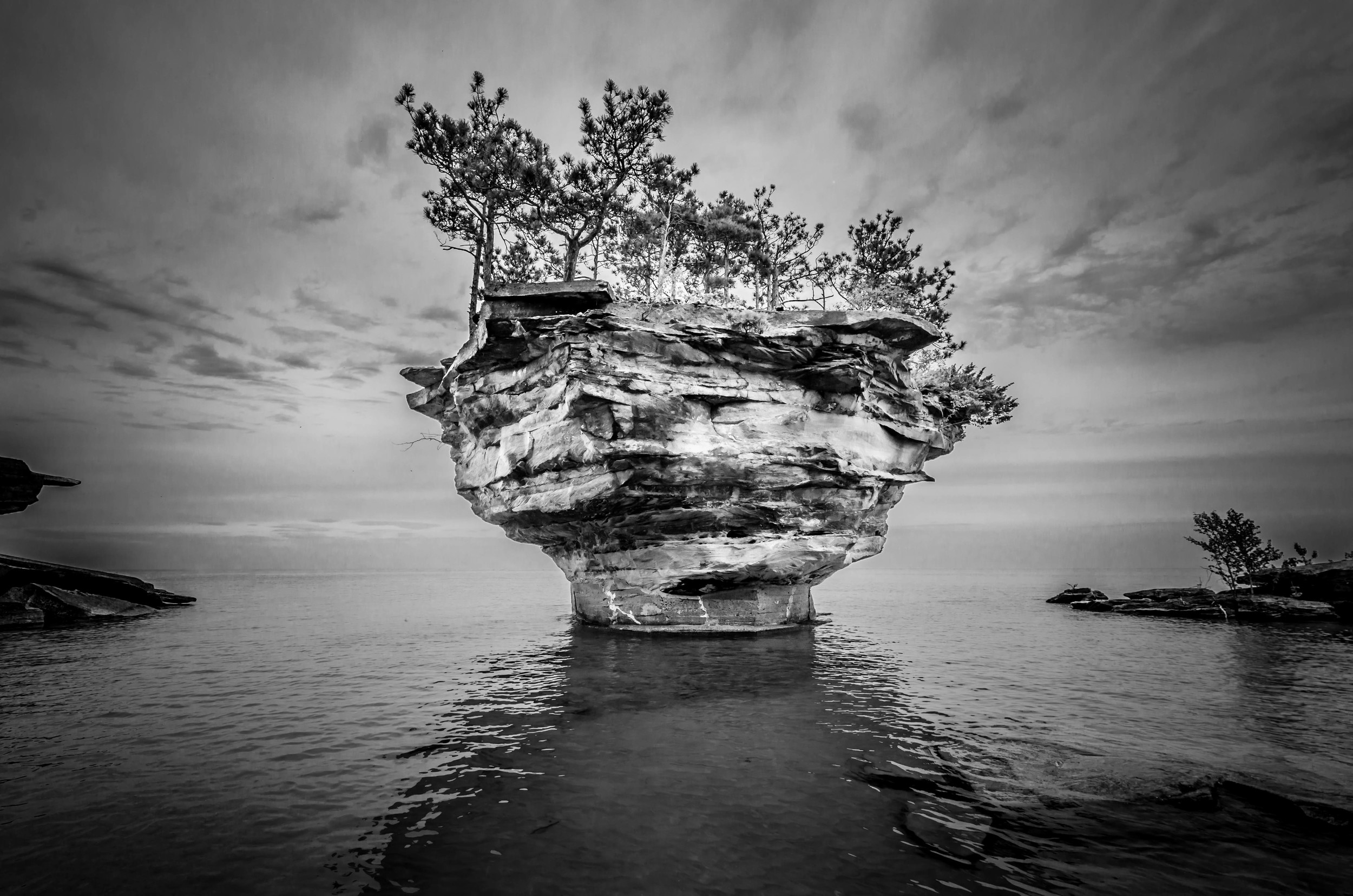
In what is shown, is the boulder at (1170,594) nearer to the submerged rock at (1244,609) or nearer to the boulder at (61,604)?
the submerged rock at (1244,609)

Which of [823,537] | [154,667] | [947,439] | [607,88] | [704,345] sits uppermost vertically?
[607,88]

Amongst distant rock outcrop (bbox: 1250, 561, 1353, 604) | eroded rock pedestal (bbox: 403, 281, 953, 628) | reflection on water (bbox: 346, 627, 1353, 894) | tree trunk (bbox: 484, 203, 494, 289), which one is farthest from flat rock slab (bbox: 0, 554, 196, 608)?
distant rock outcrop (bbox: 1250, 561, 1353, 604)

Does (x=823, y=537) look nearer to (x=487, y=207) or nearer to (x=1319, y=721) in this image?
(x=1319, y=721)

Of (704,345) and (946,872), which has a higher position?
(704,345)

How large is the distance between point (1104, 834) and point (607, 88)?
1057 inches

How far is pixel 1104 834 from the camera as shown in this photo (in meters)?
7.07

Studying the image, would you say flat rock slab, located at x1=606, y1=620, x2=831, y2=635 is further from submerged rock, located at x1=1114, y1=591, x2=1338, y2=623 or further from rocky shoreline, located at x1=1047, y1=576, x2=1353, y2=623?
rocky shoreline, located at x1=1047, y1=576, x2=1353, y2=623

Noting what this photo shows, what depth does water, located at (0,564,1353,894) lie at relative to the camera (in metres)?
6.32

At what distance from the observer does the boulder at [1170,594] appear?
39344mm

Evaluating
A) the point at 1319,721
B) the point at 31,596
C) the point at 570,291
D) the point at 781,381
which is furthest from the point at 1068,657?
the point at 31,596

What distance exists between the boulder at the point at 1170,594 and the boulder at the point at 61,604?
70.7 m

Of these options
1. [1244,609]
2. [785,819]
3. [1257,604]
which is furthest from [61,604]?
[1257,604]

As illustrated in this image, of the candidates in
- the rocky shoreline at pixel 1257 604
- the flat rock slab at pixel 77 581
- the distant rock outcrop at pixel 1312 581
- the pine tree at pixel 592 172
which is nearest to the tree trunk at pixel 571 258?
the pine tree at pixel 592 172

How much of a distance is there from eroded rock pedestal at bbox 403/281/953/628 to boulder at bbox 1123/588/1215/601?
29.4m
